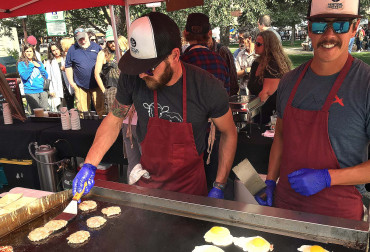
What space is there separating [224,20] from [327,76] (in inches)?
480

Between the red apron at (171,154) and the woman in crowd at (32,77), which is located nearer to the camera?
the red apron at (171,154)

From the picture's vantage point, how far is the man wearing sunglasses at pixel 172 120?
1943 mm

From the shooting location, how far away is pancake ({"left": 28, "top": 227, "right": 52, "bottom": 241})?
163 centimetres

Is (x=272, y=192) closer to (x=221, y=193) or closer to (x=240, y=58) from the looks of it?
(x=221, y=193)

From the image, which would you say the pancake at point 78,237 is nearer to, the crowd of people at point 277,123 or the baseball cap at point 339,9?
the crowd of people at point 277,123

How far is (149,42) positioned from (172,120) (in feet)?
1.65

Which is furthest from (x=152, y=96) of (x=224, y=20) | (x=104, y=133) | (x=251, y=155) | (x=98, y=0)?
(x=224, y=20)

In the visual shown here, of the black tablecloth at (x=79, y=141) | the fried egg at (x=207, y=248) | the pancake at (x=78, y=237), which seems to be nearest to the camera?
the fried egg at (x=207, y=248)

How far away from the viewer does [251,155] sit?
3.09 metres

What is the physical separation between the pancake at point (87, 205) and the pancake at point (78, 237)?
0.67 ft

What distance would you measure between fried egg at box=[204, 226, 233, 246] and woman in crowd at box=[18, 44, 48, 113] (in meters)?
6.14

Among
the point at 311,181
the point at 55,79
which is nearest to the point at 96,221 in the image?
the point at 311,181

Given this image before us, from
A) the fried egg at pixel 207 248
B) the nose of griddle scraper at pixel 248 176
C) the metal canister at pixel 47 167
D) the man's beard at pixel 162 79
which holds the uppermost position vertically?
the man's beard at pixel 162 79

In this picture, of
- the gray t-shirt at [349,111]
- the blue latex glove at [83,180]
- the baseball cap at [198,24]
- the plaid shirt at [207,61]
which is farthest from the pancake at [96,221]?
the baseball cap at [198,24]
